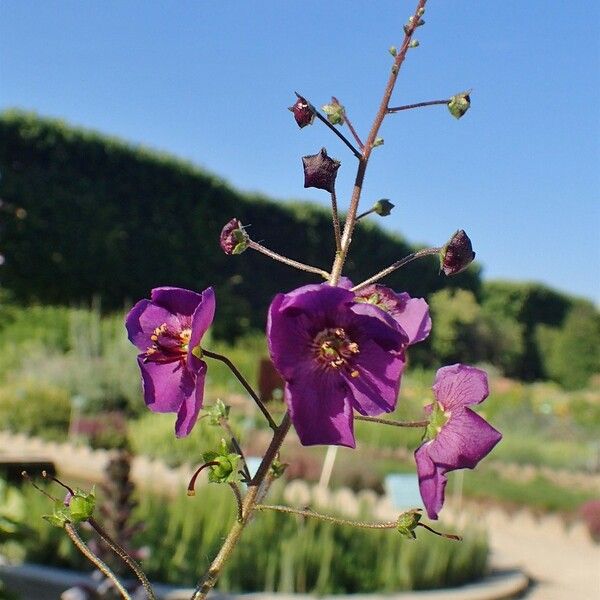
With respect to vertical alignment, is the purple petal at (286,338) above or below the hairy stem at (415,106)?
below

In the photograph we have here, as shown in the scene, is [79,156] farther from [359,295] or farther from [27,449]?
[359,295]

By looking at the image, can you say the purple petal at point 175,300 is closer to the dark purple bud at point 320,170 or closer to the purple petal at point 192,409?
the purple petal at point 192,409

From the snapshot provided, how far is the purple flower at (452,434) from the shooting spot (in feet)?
3.29

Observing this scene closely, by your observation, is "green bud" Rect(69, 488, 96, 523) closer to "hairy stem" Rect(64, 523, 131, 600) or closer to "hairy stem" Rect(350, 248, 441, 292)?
"hairy stem" Rect(64, 523, 131, 600)

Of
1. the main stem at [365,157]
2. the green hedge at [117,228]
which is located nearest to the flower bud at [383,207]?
the main stem at [365,157]

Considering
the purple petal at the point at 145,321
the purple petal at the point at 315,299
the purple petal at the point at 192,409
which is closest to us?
the purple petal at the point at 315,299

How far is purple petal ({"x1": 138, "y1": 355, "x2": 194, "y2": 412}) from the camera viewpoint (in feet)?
3.39

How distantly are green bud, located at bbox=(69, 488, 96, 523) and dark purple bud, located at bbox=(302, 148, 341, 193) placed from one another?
39cm

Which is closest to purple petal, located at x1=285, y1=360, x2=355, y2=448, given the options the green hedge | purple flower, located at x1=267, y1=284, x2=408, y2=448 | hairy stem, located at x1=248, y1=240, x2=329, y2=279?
purple flower, located at x1=267, y1=284, x2=408, y2=448

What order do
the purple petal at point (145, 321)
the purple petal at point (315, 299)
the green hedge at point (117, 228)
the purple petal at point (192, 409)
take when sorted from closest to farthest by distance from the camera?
1. the purple petal at point (315, 299)
2. the purple petal at point (192, 409)
3. the purple petal at point (145, 321)
4. the green hedge at point (117, 228)

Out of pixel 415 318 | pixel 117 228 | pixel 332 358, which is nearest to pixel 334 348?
pixel 332 358

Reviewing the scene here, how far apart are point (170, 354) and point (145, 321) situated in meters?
0.06

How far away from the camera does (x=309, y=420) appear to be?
902 millimetres

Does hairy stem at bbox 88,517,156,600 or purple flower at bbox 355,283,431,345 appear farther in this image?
purple flower at bbox 355,283,431,345
